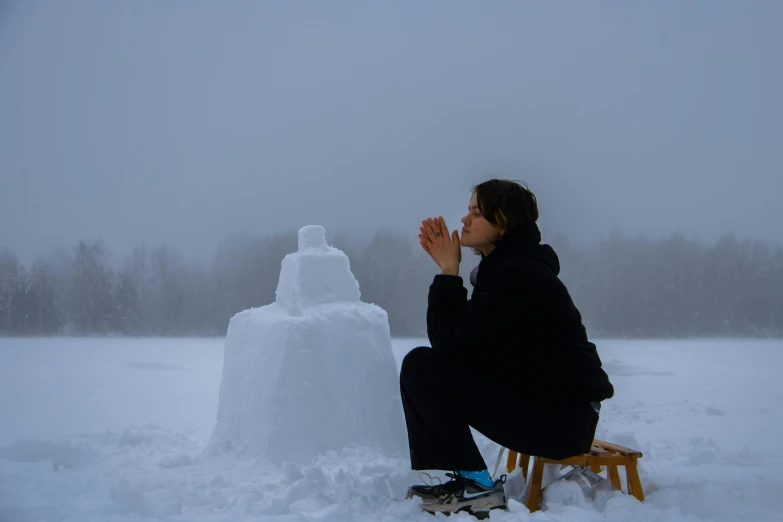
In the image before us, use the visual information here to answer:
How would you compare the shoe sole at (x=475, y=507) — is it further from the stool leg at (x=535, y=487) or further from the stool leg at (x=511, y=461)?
the stool leg at (x=511, y=461)

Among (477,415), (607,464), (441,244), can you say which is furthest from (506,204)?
(607,464)

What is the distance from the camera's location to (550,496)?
2.48 m

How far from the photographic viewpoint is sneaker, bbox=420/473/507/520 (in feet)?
7.47

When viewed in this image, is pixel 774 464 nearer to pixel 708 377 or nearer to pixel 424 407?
pixel 424 407

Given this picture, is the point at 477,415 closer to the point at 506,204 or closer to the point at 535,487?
the point at 535,487

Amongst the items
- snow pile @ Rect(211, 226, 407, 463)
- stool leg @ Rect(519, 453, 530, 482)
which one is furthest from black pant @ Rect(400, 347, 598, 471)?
snow pile @ Rect(211, 226, 407, 463)

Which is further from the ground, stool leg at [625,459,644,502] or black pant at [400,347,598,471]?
black pant at [400,347,598,471]

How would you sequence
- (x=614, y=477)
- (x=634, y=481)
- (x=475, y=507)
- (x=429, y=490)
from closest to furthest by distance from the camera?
1. (x=475, y=507)
2. (x=429, y=490)
3. (x=634, y=481)
4. (x=614, y=477)

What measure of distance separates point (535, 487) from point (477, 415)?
429 mm

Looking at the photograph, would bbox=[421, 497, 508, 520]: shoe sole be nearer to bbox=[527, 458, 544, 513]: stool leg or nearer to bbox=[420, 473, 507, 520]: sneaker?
bbox=[420, 473, 507, 520]: sneaker

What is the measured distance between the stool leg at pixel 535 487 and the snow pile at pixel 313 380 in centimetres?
136

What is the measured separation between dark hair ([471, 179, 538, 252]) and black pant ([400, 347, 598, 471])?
1.89 ft

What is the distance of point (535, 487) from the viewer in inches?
96.6

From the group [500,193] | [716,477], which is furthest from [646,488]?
[500,193]
